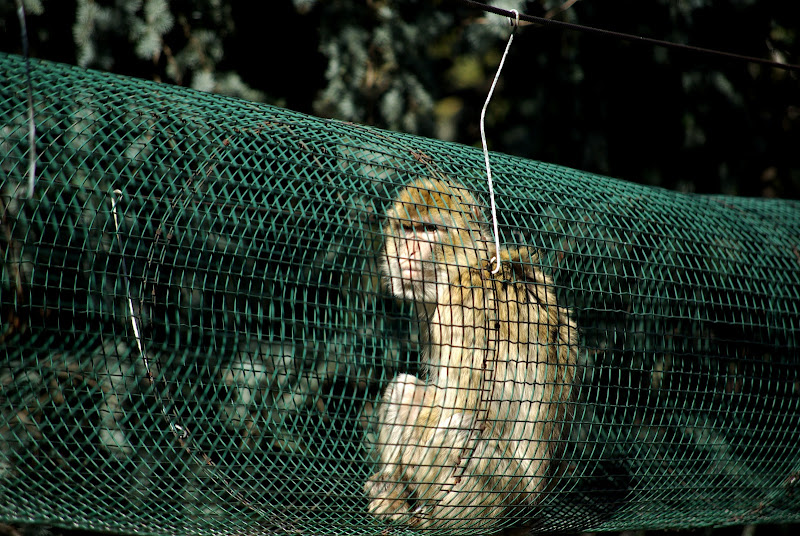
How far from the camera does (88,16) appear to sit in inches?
135

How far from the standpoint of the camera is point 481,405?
2.80m

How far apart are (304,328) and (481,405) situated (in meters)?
0.81

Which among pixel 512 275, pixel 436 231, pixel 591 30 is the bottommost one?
pixel 512 275

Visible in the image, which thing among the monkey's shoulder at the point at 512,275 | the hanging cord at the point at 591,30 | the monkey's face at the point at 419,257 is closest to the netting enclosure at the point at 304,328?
the monkey's shoulder at the point at 512,275

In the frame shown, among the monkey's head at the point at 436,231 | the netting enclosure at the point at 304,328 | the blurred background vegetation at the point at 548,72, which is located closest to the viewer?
the netting enclosure at the point at 304,328

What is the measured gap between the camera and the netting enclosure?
7.97 ft

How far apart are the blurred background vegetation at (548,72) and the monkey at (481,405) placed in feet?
5.28

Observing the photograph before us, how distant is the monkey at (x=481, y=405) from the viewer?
2652 mm

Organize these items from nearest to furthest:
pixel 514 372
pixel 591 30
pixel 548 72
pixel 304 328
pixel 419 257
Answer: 1. pixel 304 328
2. pixel 591 30
3. pixel 514 372
4. pixel 419 257
5. pixel 548 72

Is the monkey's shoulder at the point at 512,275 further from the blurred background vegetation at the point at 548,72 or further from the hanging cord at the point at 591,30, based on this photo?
the blurred background vegetation at the point at 548,72

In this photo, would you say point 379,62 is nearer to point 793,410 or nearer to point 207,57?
point 207,57

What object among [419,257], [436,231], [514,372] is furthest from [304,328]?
[514,372]

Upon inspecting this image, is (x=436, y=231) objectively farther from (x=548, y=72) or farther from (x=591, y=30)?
(x=548, y=72)

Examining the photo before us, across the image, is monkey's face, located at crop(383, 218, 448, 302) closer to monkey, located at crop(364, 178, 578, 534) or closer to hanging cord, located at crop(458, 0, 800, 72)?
monkey, located at crop(364, 178, 578, 534)
